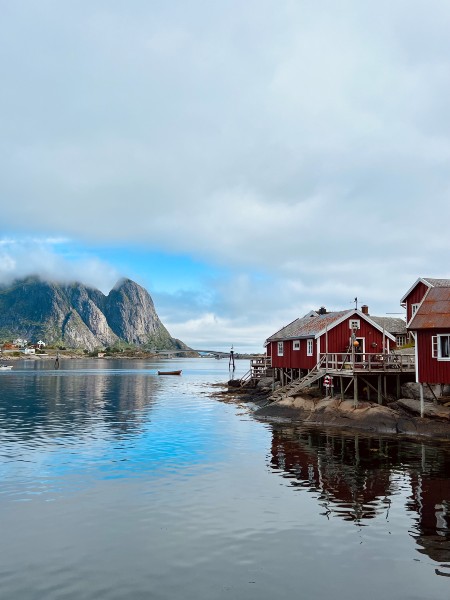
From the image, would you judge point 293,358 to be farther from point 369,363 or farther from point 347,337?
point 369,363

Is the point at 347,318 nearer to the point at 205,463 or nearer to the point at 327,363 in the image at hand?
the point at 327,363

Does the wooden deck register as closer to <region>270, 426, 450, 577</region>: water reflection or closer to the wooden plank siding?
the wooden plank siding

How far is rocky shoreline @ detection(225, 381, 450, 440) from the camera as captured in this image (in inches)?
1266

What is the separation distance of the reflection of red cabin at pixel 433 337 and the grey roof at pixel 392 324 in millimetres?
21202

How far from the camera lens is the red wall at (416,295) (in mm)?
42438

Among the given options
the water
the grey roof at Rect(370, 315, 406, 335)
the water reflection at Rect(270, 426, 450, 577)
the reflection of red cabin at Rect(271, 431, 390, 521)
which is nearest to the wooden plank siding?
the grey roof at Rect(370, 315, 406, 335)

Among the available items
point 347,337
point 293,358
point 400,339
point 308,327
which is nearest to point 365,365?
point 347,337

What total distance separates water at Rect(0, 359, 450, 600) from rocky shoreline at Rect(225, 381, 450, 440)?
2.77 meters

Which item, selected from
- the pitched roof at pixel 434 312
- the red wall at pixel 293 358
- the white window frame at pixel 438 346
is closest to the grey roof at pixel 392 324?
the red wall at pixel 293 358

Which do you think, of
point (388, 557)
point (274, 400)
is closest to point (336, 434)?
point (274, 400)

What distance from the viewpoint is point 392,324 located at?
57.8m

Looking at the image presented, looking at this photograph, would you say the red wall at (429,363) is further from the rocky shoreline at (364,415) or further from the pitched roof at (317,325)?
the pitched roof at (317,325)

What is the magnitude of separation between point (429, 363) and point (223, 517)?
833 inches

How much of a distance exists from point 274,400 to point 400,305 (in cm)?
1511
